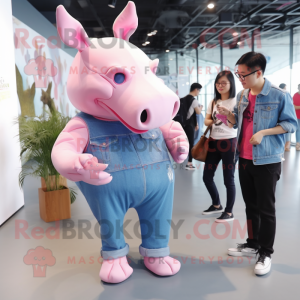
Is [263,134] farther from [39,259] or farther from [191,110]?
[191,110]

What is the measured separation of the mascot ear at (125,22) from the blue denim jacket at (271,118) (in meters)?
0.90

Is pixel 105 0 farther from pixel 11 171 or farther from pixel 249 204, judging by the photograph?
pixel 249 204

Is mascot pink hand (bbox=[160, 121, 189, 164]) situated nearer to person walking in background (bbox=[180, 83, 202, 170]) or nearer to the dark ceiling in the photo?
person walking in background (bbox=[180, 83, 202, 170])

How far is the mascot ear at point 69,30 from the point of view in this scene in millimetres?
1679

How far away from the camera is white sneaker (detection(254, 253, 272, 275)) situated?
2.06m

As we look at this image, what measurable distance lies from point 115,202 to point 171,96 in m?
0.68

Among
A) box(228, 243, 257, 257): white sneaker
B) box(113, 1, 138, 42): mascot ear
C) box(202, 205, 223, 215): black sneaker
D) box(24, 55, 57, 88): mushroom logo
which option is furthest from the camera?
box(24, 55, 57, 88): mushroom logo

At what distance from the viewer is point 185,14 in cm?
815

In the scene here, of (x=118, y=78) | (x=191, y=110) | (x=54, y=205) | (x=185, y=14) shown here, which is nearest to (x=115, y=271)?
(x=118, y=78)

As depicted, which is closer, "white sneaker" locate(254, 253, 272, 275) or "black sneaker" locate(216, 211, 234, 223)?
"white sneaker" locate(254, 253, 272, 275)

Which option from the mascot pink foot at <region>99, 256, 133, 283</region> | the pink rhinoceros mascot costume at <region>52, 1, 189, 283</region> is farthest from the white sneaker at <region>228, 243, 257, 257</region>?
the mascot pink foot at <region>99, 256, 133, 283</region>

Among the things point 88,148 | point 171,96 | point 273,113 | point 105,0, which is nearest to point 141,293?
point 88,148

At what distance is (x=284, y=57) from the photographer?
8555 mm

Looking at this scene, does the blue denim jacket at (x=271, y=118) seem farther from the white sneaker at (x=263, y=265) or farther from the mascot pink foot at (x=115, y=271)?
the mascot pink foot at (x=115, y=271)
